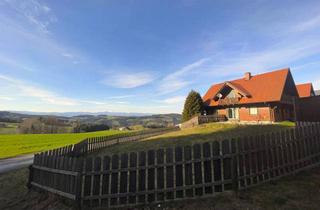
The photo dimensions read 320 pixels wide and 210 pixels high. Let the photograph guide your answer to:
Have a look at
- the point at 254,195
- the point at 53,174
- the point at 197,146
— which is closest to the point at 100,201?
A: the point at 53,174

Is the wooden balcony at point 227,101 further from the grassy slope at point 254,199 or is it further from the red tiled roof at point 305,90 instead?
the grassy slope at point 254,199

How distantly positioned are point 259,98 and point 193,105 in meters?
11.2

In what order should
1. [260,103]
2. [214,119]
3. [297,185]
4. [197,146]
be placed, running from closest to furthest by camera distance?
[197,146] < [297,185] < [260,103] < [214,119]

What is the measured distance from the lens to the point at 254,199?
231 inches

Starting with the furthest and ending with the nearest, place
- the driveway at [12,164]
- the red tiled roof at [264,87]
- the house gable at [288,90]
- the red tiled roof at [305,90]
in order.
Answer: the red tiled roof at [305,90] → the house gable at [288,90] → the red tiled roof at [264,87] → the driveway at [12,164]

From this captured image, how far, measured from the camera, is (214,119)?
1276 inches

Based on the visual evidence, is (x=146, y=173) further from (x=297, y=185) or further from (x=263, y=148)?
(x=297, y=185)

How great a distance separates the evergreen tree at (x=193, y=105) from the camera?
36.7 meters

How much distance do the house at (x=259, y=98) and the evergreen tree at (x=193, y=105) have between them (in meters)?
→ 1.82

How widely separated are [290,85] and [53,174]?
35166 millimetres

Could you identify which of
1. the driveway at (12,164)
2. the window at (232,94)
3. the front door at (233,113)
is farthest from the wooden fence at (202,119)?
the driveway at (12,164)

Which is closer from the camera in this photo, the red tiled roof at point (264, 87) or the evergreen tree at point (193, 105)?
the red tiled roof at point (264, 87)

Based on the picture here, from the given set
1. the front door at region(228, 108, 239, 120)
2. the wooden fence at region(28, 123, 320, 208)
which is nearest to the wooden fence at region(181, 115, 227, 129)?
the front door at region(228, 108, 239, 120)

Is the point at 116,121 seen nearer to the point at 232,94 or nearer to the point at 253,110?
the point at 232,94
